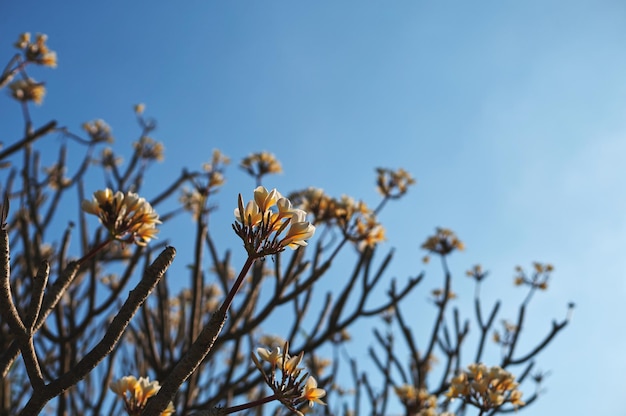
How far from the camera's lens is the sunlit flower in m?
4.51

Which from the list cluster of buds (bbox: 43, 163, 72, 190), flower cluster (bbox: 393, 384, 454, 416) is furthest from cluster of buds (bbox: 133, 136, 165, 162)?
flower cluster (bbox: 393, 384, 454, 416)

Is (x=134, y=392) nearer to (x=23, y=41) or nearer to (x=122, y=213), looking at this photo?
(x=122, y=213)

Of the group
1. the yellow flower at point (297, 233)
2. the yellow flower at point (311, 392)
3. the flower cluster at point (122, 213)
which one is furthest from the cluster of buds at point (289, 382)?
the flower cluster at point (122, 213)

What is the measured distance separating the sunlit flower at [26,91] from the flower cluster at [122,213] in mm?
3579

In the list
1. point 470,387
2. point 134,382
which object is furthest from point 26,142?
point 470,387

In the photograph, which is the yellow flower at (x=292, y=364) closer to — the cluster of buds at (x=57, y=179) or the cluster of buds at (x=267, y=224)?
the cluster of buds at (x=267, y=224)

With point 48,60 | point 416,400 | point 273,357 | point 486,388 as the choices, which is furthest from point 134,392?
point 48,60

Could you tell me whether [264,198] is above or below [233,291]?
above

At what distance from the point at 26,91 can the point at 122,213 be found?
12.2 feet

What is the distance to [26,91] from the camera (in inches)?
179

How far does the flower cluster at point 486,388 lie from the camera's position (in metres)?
1.98

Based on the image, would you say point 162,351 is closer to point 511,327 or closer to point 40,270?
point 40,270

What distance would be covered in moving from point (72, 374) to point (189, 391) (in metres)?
2.02

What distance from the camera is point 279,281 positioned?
324 cm
